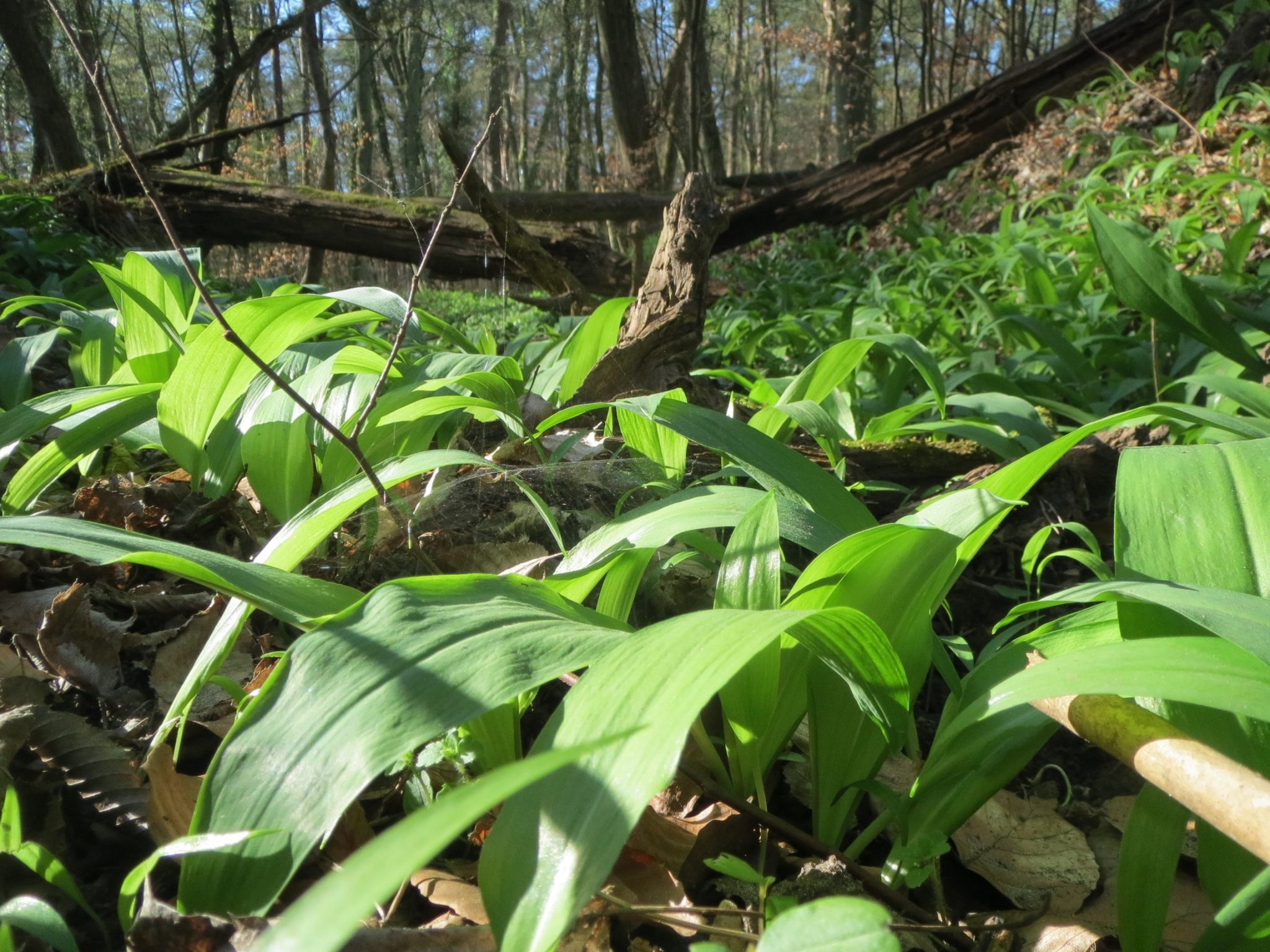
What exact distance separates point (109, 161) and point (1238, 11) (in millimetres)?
7632

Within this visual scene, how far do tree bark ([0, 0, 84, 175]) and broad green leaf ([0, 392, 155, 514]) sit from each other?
21.2ft

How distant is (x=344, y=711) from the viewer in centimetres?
54

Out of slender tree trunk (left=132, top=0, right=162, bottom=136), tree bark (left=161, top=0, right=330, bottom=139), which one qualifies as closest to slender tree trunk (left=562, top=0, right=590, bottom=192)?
tree bark (left=161, top=0, right=330, bottom=139)

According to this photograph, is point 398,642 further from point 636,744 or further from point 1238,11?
point 1238,11

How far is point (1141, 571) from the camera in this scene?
2.40ft

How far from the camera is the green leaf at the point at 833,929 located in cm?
46

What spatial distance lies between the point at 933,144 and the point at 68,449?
6.87 meters

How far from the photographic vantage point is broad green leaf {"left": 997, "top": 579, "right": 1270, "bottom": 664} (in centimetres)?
56

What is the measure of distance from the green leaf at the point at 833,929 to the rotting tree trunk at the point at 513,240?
9.07 feet

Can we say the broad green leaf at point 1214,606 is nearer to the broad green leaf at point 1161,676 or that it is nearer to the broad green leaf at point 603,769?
the broad green leaf at point 1161,676

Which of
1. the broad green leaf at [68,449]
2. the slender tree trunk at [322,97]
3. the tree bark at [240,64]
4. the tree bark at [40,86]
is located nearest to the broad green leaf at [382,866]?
the broad green leaf at [68,449]

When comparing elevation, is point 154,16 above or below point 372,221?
above

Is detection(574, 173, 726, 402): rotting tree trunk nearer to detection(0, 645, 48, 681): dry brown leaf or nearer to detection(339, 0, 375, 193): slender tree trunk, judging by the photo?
detection(0, 645, 48, 681): dry brown leaf

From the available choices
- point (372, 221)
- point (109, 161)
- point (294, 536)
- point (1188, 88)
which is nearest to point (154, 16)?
point (109, 161)
